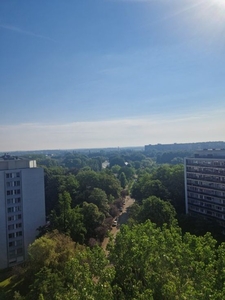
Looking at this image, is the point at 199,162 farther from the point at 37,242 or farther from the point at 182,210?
the point at 37,242

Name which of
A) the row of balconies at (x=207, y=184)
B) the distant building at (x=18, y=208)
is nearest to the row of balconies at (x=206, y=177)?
the row of balconies at (x=207, y=184)

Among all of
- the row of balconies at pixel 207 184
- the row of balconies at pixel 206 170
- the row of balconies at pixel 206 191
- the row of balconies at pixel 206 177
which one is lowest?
the row of balconies at pixel 206 191

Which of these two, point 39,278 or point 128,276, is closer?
point 128,276

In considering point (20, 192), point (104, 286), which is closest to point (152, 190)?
point (20, 192)

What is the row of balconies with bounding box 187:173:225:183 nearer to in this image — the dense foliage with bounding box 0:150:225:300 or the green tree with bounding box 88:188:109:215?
the dense foliage with bounding box 0:150:225:300

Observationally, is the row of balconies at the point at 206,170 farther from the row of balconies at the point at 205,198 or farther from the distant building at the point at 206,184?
the row of balconies at the point at 205,198
